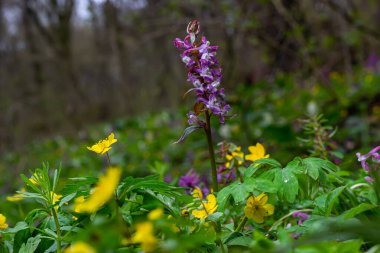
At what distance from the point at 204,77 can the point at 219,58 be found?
681 centimetres

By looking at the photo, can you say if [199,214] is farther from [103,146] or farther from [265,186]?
[103,146]

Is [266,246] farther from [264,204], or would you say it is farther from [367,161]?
[367,161]

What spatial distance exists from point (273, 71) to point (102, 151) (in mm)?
8931

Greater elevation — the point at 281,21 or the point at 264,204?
the point at 281,21

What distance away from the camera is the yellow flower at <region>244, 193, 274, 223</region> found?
4.07ft

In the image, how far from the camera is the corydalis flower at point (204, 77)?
4.31 feet

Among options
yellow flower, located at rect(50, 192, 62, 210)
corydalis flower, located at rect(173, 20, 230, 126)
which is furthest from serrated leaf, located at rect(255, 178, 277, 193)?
yellow flower, located at rect(50, 192, 62, 210)

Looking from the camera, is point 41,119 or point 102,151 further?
point 41,119

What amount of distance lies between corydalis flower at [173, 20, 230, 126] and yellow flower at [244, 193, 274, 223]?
249mm

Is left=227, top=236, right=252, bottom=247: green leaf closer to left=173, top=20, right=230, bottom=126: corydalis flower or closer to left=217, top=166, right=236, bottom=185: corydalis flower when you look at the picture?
left=173, top=20, right=230, bottom=126: corydalis flower

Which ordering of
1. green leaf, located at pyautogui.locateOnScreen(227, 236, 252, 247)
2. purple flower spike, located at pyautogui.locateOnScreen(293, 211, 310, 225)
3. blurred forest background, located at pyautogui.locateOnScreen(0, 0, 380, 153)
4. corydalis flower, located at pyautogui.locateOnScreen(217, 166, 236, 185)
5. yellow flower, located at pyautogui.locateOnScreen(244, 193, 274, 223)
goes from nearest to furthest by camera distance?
green leaf, located at pyautogui.locateOnScreen(227, 236, 252, 247) < yellow flower, located at pyautogui.locateOnScreen(244, 193, 274, 223) < purple flower spike, located at pyautogui.locateOnScreen(293, 211, 310, 225) < corydalis flower, located at pyautogui.locateOnScreen(217, 166, 236, 185) < blurred forest background, located at pyautogui.locateOnScreen(0, 0, 380, 153)

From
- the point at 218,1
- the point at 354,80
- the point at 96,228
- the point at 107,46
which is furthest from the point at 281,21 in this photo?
the point at 107,46

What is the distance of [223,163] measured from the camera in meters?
1.64

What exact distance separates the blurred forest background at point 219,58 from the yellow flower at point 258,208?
3.97m
